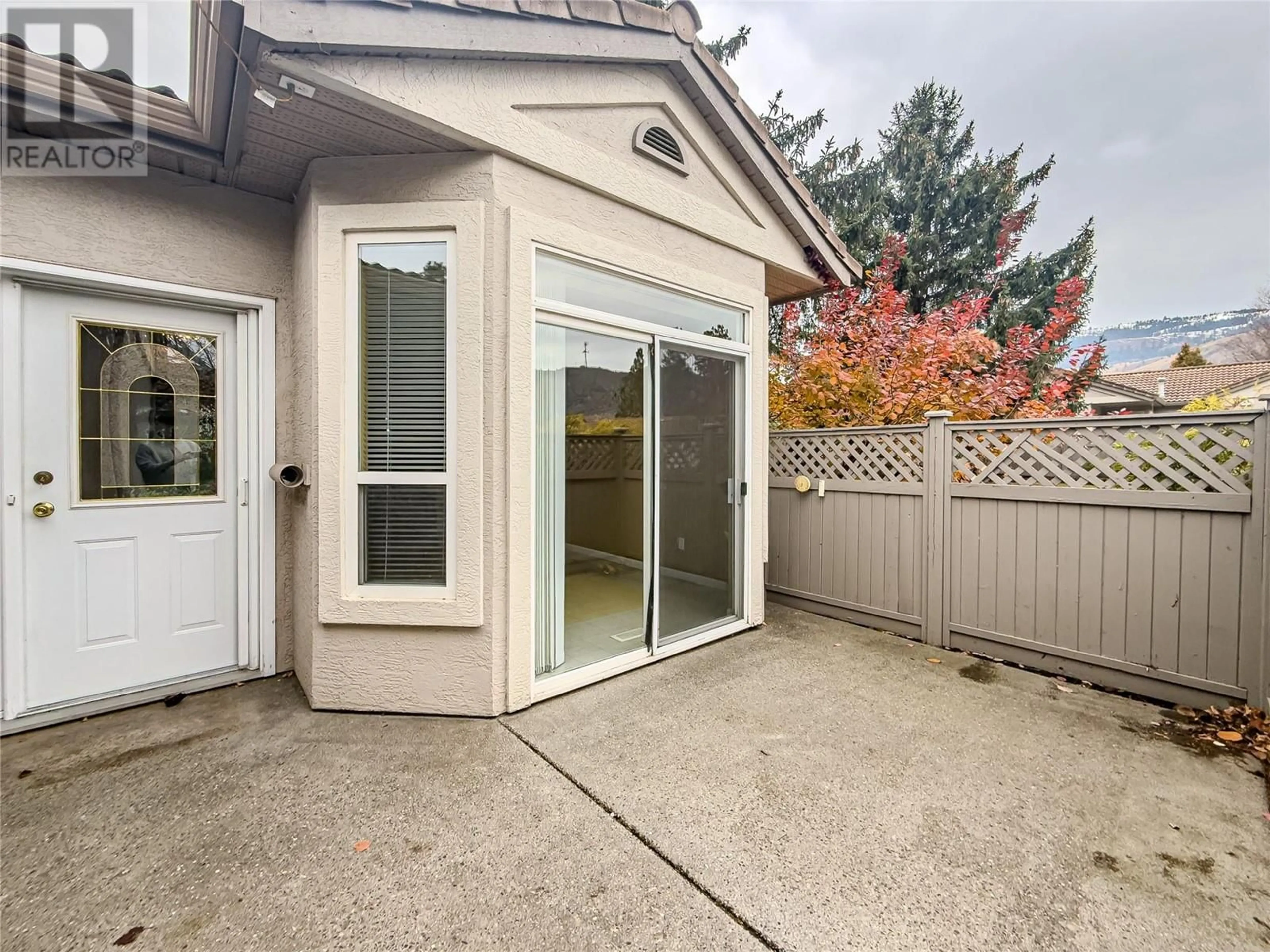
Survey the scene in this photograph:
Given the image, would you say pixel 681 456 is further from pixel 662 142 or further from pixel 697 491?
pixel 662 142

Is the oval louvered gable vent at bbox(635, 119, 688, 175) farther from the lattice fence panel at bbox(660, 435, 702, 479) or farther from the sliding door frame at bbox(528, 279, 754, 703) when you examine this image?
the lattice fence panel at bbox(660, 435, 702, 479)

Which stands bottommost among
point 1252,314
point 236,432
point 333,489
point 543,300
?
point 333,489

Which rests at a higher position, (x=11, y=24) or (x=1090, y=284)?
(x=1090, y=284)

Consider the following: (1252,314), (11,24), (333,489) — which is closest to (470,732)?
(333,489)

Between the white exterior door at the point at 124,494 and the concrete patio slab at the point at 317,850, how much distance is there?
50 centimetres

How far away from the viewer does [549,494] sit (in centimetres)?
332

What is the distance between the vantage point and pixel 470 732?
2.86 m

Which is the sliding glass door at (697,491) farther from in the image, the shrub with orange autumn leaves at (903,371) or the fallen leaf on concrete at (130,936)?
the fallen leaf on concrete at (130,936)

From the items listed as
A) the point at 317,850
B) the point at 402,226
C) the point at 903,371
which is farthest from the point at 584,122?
the point at 903,371

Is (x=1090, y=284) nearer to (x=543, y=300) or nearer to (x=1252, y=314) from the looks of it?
(x=543, y=300)

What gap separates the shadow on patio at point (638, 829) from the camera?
1660 mm

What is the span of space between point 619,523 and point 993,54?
10922mm

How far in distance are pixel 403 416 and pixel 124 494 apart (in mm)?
1781

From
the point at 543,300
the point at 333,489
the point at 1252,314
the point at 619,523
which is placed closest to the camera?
the point at 333,489
